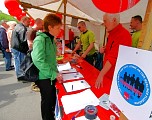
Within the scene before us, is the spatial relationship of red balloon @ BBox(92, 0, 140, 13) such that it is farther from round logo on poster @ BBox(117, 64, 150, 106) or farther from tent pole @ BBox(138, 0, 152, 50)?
round logo on poster @ BBox(117, 64, 150, 106)

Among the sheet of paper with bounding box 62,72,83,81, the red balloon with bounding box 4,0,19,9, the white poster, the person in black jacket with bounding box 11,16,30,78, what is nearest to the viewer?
the white poster

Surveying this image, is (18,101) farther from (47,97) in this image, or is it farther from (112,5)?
(112,5)

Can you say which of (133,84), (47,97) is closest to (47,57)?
(47,97)

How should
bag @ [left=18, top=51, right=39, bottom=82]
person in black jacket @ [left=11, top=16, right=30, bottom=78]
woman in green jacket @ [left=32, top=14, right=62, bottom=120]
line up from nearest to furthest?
woman in green jacket @ [left=32, top=14, right=62, bottom=120]
bag @ [left=18, top=51, right=39, bottom=82]
person in black jacket @ [left=11, top=16, right=30, bottom=78]

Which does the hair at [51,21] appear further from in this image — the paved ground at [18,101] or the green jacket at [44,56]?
the paved ground at [18,101]

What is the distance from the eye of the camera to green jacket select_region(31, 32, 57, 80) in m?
1.46

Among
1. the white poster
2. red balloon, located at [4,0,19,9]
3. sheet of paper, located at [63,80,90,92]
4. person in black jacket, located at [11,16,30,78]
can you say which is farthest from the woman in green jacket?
red balloon, located at [4,0,19,9]

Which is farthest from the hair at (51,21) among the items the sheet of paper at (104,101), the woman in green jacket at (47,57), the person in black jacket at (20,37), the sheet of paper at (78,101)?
the person in black jacket at (20,37)

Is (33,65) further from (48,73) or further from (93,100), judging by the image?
(93,100)

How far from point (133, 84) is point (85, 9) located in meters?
2.22

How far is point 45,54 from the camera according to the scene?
1.54m

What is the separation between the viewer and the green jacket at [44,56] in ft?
4.78

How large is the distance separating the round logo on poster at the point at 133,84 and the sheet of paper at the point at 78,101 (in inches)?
18.3

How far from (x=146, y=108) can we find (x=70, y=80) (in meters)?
1.15
